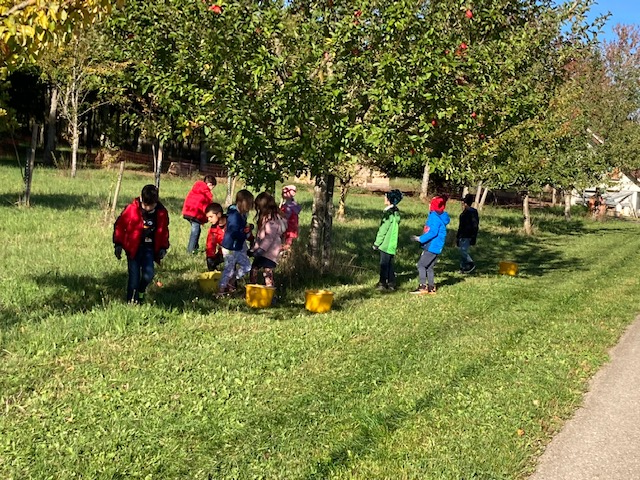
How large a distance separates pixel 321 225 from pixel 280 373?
5.69 meters

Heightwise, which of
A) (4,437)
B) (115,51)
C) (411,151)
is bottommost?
(4,437)

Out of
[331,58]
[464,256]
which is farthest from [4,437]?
[464,256]

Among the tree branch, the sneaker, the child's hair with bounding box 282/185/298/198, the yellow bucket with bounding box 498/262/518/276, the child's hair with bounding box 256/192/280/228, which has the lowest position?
the sneaker

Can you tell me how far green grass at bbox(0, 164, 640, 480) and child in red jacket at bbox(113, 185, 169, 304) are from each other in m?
0.46

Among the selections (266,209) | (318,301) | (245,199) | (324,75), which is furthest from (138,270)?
(324,75)

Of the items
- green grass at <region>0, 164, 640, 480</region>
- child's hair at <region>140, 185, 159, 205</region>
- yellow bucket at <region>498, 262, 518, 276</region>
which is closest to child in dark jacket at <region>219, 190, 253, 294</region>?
green grass at <region>0, 164, 640, 480</region>

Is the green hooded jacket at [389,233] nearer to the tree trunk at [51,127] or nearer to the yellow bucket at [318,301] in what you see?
the yellow bucket at [318,301]

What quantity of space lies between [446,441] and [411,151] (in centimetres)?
548

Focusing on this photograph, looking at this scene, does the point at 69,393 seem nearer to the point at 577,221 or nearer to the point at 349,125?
the point at 349,125

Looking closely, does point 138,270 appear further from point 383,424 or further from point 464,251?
point 464,251

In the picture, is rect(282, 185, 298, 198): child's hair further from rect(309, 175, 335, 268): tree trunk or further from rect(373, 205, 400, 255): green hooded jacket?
rect(373, 205, 400, 255): green hooded jacket

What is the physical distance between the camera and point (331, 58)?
29.6 ft

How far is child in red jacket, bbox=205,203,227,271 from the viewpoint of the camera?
974 cm

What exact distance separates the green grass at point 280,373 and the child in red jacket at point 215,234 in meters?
0.54
